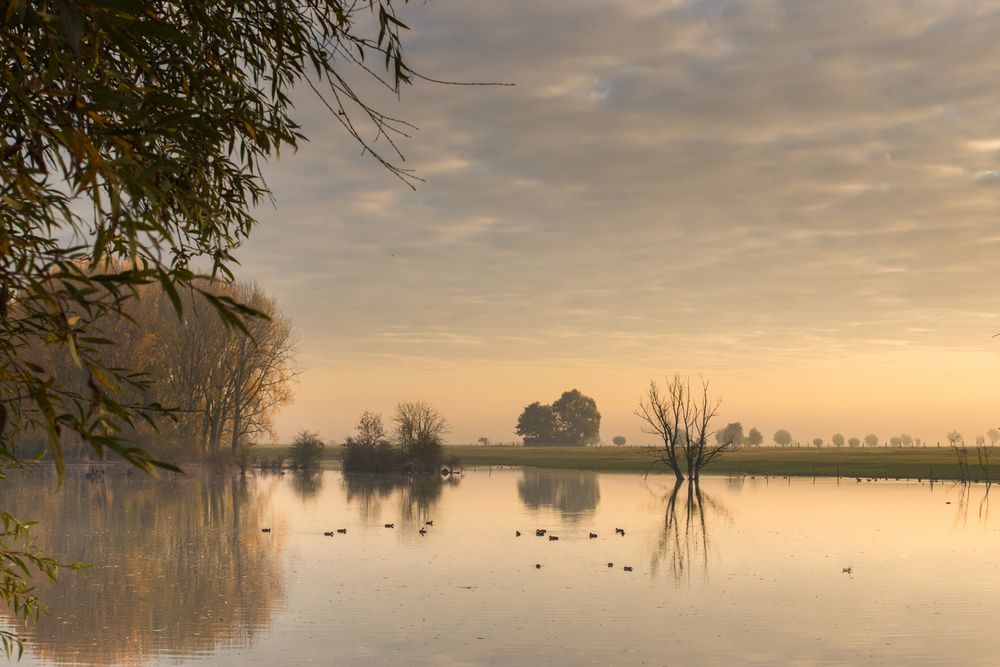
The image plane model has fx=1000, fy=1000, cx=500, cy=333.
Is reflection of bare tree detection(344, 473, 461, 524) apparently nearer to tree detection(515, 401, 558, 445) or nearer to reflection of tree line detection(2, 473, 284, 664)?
reflection of tree line detection(2, 473, 284, 664)

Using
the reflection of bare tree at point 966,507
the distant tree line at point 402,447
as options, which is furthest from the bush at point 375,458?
the reflection of bare tree at point 966,507

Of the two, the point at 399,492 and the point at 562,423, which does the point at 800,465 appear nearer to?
the point at 399,492

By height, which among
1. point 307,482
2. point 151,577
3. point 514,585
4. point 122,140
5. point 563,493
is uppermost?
point 122,140

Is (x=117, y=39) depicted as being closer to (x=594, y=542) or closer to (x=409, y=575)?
(x=409, y=575)

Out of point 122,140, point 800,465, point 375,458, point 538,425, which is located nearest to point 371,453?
point 375,458

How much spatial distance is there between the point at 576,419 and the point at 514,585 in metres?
159

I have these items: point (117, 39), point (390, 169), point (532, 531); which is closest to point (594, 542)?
point (532, 531)

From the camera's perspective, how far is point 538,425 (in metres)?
179

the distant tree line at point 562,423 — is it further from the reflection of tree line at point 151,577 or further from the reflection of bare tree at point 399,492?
the reflection of tree line at point 151,577

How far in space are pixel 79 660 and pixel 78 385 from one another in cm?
5184

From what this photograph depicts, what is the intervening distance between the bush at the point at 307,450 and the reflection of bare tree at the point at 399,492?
5657 mm

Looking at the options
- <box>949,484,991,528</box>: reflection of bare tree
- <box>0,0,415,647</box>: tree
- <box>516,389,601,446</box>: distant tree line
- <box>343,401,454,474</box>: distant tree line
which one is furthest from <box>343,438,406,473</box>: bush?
<box>516,389,601,446</box>: distant tree line

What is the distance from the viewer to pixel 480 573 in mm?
23391

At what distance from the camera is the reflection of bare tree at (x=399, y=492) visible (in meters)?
39.7
